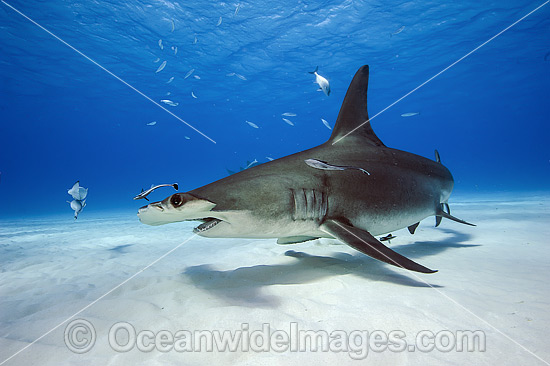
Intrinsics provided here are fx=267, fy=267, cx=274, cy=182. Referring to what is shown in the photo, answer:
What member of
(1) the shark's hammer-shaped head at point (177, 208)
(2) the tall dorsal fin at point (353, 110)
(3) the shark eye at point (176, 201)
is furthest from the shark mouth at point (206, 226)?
(2) the tall dorsal fin at point (353, 110)

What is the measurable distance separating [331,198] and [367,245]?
0.67 meters

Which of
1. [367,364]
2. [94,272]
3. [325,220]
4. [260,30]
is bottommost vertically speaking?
[94,272]

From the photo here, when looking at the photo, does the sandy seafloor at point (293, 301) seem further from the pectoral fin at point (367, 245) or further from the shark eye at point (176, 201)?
the shark eye at point (176, 201)

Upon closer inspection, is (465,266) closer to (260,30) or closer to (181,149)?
(260,30)

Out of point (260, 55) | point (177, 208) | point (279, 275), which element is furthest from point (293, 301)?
point (260, 55)

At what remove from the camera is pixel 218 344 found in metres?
1.54

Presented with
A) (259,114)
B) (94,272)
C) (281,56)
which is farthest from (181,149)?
(94,272)

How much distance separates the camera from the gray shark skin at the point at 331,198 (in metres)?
2.17

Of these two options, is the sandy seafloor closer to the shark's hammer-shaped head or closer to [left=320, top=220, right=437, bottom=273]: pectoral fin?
[left=320, top=220, right=437, bottom=273]: pectoral fin

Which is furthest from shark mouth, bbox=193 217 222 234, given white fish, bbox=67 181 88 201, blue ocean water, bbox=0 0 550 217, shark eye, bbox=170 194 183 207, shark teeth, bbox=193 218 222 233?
blue ocean water, bbox=0 0 550 217

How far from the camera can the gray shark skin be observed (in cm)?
217

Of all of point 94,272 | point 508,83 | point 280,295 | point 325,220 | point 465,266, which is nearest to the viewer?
point 280,295

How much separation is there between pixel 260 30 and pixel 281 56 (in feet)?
15.6

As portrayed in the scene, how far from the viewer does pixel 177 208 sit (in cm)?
180
